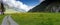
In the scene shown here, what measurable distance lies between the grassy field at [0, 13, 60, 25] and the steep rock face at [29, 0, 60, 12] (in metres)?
0.05

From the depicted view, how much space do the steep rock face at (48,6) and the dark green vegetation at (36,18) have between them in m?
0.05

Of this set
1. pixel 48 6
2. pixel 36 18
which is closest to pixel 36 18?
pixel 36 18

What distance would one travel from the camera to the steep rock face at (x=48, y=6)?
65.3 inches

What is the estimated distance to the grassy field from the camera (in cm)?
164

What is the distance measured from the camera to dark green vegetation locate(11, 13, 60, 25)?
5.37ft

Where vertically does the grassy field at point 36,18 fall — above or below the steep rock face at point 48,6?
below

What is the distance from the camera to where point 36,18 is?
1.65 m

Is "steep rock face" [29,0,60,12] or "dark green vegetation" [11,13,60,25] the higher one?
"steep rock face" [29,0,60,12]

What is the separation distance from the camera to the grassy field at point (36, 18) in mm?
1639

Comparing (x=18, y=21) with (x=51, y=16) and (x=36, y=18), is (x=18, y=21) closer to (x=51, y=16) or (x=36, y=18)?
(x=36, y=18)

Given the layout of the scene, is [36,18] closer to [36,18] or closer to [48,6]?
[36,18]

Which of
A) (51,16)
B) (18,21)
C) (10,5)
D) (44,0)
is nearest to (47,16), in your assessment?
(51,16)

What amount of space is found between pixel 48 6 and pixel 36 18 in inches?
7.4

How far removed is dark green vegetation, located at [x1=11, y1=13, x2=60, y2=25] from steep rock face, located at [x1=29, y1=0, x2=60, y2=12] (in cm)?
5
